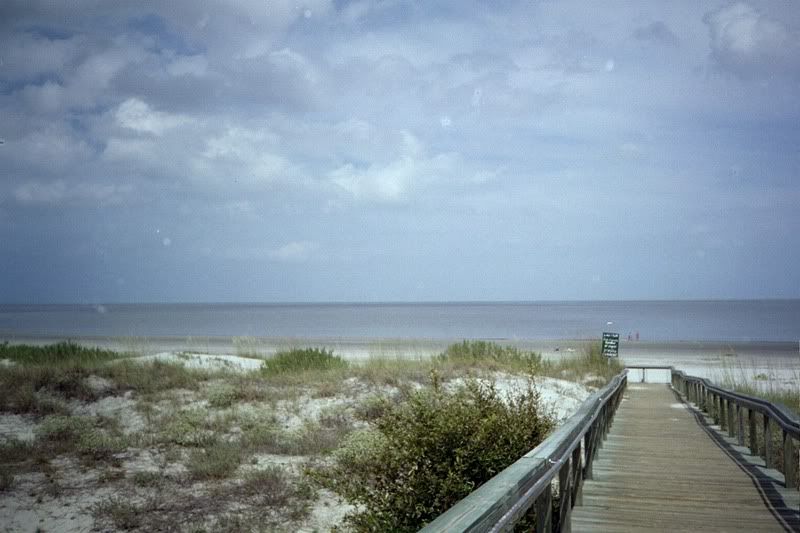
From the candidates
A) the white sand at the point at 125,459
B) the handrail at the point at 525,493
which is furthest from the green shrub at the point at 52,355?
the handrail at the point at 525,493

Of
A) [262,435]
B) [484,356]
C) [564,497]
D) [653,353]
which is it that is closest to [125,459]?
[262,435]

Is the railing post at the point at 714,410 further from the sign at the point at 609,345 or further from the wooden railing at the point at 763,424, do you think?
the sign at the point at 609,345

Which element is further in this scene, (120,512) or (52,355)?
(52,355)

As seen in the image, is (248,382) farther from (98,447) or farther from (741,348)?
(741,348)

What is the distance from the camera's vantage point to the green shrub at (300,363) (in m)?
20.5

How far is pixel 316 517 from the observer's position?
332 inches

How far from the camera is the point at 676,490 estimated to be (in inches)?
282

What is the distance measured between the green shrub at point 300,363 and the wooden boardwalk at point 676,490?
34.5ft

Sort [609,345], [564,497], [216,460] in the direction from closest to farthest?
[564,497] → [216,460] → [609,345]

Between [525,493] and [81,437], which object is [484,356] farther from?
[525,493]

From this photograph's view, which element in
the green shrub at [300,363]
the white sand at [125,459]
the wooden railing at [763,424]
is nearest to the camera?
the wooden railing at [763,424]

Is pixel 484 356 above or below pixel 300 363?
above

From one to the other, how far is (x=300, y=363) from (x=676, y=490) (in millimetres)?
15205

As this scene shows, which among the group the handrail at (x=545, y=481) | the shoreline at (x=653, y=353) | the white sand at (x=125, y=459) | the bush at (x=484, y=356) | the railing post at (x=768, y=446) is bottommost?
the shoreline at (x=653, y=353)
